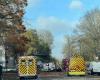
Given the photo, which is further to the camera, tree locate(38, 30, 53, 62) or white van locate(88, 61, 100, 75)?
tree locate(38, 30, 53, 62)

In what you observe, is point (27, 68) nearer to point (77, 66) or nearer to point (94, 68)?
point (77, 66)

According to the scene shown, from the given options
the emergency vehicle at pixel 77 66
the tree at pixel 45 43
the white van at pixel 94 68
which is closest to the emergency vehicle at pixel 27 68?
the emergency vehicle at pixel 77 66

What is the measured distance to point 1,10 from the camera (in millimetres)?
54469

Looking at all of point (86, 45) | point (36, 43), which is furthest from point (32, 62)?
point (36, 43)

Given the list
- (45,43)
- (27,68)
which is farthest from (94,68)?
(45,43)

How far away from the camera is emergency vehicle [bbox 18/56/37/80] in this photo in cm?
4684

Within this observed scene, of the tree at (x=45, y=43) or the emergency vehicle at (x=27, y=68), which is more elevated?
the tree at (x=45, y=43)

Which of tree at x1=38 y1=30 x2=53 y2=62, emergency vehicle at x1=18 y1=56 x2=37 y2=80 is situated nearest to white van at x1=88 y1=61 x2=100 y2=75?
emergency vehicle at x1=18 y1=56 x2=37 y2=80

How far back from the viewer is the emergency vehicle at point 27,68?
154 feet

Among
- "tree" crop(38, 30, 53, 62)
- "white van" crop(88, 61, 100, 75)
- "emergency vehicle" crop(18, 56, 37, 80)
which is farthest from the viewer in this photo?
"tree" crop(38, 30, 53, 62)

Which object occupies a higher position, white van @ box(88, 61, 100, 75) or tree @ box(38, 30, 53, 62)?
tree @ box(38, 30, 53, 62)

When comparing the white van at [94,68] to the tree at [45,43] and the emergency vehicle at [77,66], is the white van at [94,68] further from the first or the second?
the tree at [45,43]

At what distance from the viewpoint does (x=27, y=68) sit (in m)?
47.0

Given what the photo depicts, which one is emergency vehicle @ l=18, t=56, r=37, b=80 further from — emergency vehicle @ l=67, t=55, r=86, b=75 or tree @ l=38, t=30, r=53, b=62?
tree @ l=38, t=30, r=53, b=62
